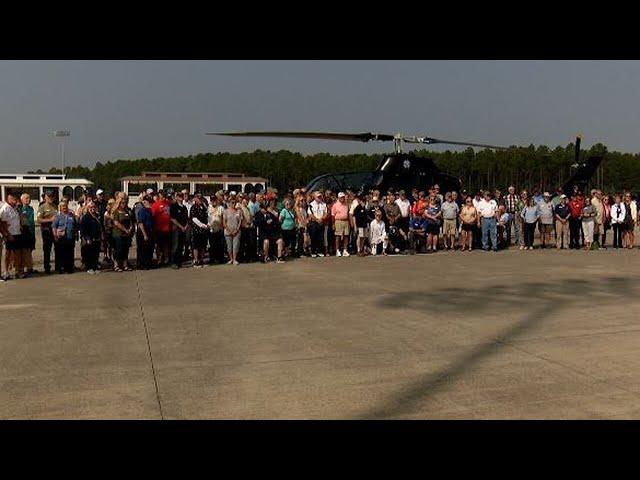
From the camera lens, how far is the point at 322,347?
6.96 meters

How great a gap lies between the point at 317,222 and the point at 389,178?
16.3 feet

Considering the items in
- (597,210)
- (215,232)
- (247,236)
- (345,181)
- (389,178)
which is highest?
(389,178)

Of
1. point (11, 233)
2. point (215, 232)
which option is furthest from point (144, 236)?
point (11, 233)

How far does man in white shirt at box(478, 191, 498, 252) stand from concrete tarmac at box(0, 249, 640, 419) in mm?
6140

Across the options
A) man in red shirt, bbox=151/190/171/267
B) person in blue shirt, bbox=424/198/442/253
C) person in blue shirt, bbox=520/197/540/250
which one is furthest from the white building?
person in blue shirt, bbox=520/197/540/250

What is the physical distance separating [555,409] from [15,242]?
1105cm

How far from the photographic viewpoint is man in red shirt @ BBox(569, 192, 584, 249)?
19.2 m

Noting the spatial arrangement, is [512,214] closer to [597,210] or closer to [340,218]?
[597,210]

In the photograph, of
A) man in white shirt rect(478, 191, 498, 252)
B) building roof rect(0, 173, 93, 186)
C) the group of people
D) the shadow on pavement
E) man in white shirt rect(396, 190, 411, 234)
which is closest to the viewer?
the shadow on pavement

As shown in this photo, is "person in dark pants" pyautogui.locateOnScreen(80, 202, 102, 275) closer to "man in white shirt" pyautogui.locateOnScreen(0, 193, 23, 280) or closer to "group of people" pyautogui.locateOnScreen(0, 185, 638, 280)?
"group of people" pyautogui.locateOnScreen(0, 185, 638, 280)

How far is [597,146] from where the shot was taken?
101500 mm
